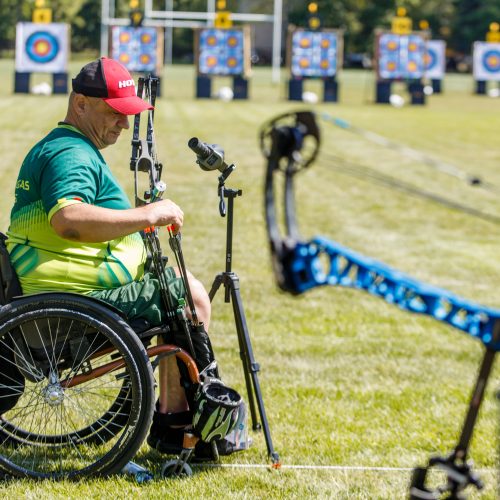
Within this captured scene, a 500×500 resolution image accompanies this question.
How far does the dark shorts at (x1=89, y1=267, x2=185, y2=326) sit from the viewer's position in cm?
399

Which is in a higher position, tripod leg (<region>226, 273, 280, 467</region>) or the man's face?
the man's face

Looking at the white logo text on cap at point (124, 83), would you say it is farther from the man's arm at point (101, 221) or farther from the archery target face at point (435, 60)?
the archery target face at point (435, 60)

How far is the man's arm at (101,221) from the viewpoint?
3.72 m

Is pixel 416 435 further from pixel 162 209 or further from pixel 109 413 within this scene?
pixel 162 209

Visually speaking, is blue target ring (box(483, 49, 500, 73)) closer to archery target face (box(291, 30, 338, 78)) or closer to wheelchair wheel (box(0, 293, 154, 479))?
archery target face (box(291, 30, 338, 78))

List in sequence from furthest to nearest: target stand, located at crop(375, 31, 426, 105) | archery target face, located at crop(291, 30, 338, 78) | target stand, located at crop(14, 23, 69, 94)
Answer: target stand, located at crop(375, 31, 426, 105)
archery target face, located at crop(291, 30, 338, 78)
target stand, located at crop(14, 23, 69, 94)

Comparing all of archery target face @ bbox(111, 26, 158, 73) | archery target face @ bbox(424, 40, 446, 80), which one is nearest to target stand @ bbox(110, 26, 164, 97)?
archery target face @ bbox(111, 26, 158, 73)

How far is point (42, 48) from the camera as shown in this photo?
30.7m

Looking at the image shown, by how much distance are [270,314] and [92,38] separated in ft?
220

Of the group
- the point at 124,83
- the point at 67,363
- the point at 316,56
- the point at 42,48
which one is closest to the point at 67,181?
the point at 124,83

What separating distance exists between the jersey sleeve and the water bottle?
994mm

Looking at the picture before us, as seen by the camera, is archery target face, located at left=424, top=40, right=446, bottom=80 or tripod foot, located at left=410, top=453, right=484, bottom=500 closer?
tripod foot, located at left=410, top=453, right=484, bottom=500

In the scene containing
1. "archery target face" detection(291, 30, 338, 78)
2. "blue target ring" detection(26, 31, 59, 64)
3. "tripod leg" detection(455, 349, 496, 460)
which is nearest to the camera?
"tripod leg" detection(455, 349, 496, 460)

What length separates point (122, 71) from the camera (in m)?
4.04
